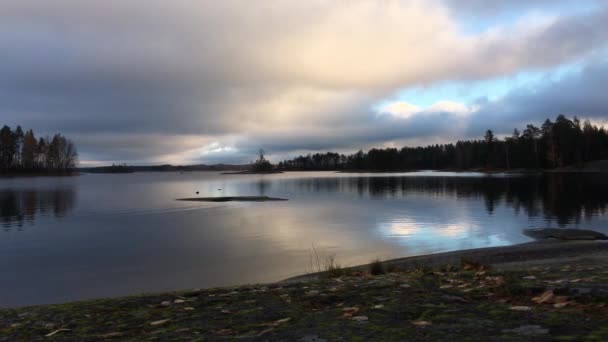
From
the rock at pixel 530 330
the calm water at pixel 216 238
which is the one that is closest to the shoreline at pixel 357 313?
the rock at pixel 530 330

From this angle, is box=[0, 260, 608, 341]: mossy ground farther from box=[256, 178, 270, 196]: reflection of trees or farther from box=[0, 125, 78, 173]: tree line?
box=[0, 125, 78, 173]: tree line

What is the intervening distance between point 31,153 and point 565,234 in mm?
185817

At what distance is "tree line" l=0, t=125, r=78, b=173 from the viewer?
155 meters

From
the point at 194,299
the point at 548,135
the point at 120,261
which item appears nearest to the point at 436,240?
the point at 120,261

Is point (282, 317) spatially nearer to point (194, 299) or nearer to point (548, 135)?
point (194, 299)

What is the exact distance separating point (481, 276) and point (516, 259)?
46.6 ft

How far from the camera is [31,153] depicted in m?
165

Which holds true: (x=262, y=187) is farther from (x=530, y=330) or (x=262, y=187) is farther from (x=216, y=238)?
(x=530, y=330)

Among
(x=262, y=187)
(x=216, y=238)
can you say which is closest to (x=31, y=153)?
(x=262, y=187)

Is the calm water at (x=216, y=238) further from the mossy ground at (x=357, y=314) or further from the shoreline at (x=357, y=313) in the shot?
the mossy ground at (x=357, y=314)

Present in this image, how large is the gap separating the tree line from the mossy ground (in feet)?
591

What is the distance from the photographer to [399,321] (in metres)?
5.27

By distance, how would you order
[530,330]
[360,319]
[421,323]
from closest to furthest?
[530,330], [421,323], [360,319]

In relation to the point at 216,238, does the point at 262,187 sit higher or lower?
higher
